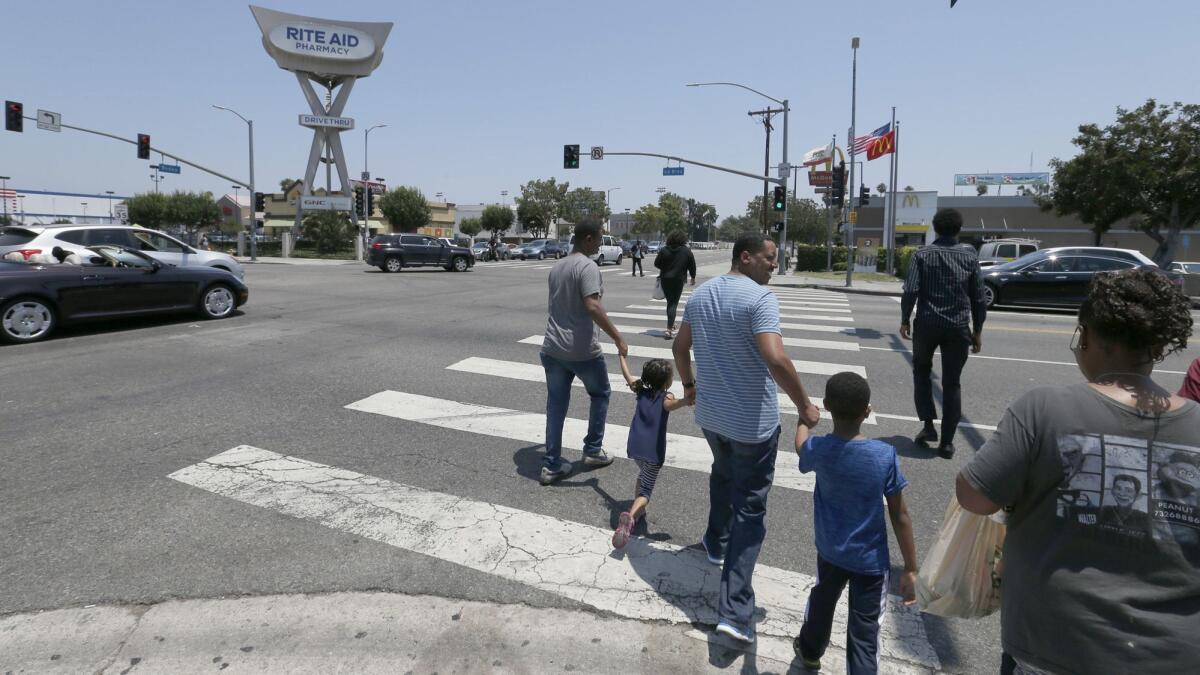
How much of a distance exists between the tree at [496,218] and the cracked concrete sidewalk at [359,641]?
3222 inches

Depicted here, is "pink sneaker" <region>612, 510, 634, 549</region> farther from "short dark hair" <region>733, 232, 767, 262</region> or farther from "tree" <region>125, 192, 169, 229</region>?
"tree" <region>125, 192, 169, 229</region>

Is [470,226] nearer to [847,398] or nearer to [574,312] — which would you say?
[574,312]

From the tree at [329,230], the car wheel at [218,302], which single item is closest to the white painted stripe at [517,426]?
the car wheel at [218,302]

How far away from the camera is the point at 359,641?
10.1 feet

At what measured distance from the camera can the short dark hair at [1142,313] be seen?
1784 mm

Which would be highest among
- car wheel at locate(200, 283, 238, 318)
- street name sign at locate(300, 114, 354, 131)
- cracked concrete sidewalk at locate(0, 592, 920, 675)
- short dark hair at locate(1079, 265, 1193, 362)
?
street name sign at locate(300, 114, 354, 131)

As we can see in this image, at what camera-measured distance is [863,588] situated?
2639 mm

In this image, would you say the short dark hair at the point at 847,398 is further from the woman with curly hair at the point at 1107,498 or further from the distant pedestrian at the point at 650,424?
the distant pedestrian at the point at 650,424

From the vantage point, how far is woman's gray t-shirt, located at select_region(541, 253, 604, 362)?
4.67 meters

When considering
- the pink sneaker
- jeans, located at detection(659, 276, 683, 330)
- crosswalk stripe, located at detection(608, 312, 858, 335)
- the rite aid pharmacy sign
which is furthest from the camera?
the rite aid pharmacy sign

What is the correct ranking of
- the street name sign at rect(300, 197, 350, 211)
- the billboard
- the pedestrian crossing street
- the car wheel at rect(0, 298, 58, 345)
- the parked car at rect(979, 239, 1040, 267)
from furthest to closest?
the billboard → the street name sign at rect(300, 197, 350, 211) → the parked car at rect(979, 239, 1040, 267) → the car wheel at rect(0, 298, 58, 345) → the pedestrian crossing street

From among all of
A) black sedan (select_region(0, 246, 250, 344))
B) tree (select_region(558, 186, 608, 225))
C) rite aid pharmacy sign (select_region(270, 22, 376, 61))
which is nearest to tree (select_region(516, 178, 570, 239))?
tree (select_region(558, 186, 608, 225))

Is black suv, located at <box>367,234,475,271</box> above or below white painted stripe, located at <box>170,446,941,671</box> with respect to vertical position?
above

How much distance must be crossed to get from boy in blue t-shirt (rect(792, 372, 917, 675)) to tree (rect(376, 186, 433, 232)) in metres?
66.1
